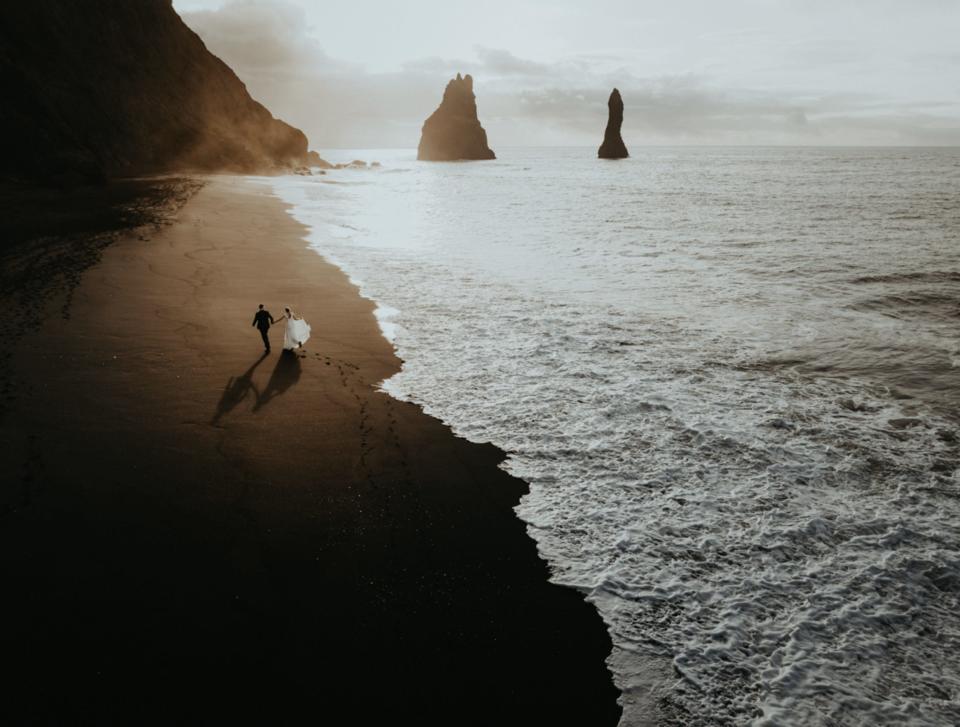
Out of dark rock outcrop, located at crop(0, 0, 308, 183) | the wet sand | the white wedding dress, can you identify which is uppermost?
dark rock outcrop, located at crop(0, 0, 308, 183)

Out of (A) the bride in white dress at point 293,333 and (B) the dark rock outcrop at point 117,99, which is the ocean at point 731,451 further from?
(B) the dark rock outcrop at point 117,99

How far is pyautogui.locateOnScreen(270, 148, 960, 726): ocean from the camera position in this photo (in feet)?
17.6

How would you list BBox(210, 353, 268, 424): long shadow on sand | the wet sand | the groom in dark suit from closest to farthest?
the wet sand, BBox(210, 353, 268, 424): long shadow on sand, the groom in dark suit

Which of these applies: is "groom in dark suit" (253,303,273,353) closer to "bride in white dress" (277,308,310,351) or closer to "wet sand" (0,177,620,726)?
"bride in white dress" (277,308,310,351)

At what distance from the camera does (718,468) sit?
8.60 metres

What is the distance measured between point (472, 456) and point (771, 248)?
27.7 meters


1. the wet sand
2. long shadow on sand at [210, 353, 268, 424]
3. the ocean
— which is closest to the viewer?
the wet sand

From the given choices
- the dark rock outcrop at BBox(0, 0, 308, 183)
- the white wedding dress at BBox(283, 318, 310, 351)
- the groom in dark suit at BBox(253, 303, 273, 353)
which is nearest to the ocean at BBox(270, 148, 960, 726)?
the white wedding dress at BBox(283, 318, 310, 351)

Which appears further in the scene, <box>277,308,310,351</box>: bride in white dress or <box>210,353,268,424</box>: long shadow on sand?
<box>277,308,310,351</box>: bride in white dress

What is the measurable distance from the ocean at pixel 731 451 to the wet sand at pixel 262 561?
864 mm

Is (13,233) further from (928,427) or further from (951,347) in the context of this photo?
(951,347)

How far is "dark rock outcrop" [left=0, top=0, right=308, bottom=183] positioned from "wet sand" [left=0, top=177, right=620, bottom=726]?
48.8 metres

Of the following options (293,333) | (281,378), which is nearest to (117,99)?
(293,333)

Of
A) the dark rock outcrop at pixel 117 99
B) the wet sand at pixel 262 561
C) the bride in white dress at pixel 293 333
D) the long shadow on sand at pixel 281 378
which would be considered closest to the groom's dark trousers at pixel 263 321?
the bride in white dress at pixel 293 333
